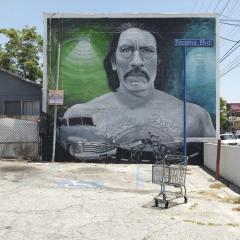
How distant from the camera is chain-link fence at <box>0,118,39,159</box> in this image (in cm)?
2484

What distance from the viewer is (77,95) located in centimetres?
2514

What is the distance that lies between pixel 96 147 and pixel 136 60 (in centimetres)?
477

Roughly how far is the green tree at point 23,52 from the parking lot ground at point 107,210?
32.1m

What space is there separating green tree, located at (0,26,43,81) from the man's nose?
2432cm

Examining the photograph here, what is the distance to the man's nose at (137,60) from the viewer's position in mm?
24969

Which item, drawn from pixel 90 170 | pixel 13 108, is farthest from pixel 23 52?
pixel 90 170

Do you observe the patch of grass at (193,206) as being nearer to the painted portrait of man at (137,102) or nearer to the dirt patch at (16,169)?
the dirt patch at (16,169)

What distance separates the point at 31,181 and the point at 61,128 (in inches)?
377

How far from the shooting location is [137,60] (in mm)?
25016

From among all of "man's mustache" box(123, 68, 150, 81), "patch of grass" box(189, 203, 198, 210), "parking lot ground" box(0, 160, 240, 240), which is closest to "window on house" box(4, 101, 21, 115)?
"man's mustache" box(123, 68, 150, 81)

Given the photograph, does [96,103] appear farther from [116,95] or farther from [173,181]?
[173,181]

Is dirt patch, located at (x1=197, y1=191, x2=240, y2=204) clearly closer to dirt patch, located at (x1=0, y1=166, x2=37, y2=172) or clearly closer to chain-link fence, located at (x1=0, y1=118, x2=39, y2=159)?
dirt patch, located at (x1=0, y1=166, x2=37, y2=172)

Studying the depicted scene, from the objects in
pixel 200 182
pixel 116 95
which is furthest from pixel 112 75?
pixel 200 182

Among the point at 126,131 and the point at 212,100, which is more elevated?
the point at 212,100
